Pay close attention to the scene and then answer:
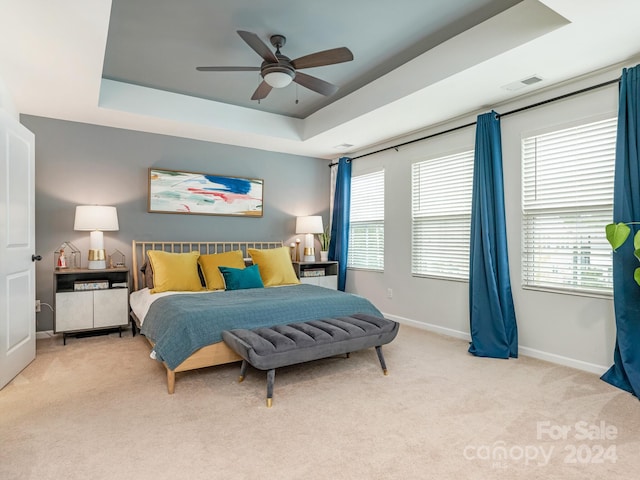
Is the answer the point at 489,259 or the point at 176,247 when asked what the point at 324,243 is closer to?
the point at 176,247

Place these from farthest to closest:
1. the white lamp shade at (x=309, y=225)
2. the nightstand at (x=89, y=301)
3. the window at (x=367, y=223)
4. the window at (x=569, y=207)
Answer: the white lamp shade at (x=309, y=225) < the window at (x=367, y=223) < the nightstand at (x=89, y=301) < the window at (x=569, y=207)

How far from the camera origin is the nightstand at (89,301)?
4062mm

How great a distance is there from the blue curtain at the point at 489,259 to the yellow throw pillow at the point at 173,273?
2956mm

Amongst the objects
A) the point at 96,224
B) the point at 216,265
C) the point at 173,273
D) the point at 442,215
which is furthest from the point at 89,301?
the point at 442,215

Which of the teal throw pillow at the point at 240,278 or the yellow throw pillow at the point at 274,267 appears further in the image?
the yellow throw pillow at the point at 274,267

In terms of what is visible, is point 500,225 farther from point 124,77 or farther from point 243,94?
point 124,77

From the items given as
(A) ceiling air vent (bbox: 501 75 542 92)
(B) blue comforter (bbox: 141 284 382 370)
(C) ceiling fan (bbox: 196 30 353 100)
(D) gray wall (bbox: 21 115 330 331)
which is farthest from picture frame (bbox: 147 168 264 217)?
(A) ceiling air vent (bbox: 501 75 542 92)

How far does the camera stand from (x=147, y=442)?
6.98 ft

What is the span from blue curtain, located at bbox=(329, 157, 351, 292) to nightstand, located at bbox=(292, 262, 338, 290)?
0.39 feet

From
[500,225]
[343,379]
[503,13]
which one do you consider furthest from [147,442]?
[503,13]

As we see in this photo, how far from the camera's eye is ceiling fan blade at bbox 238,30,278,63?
2.66 metres

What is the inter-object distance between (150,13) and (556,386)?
13.5 feet

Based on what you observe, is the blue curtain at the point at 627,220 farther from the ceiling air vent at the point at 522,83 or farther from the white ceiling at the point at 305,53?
the ceiling air vent at the point at 522,83

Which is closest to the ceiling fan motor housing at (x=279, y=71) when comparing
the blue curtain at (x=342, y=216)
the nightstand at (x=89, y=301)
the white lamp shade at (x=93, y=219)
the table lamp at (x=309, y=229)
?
the white lamp shade at (x=93, y=219)
